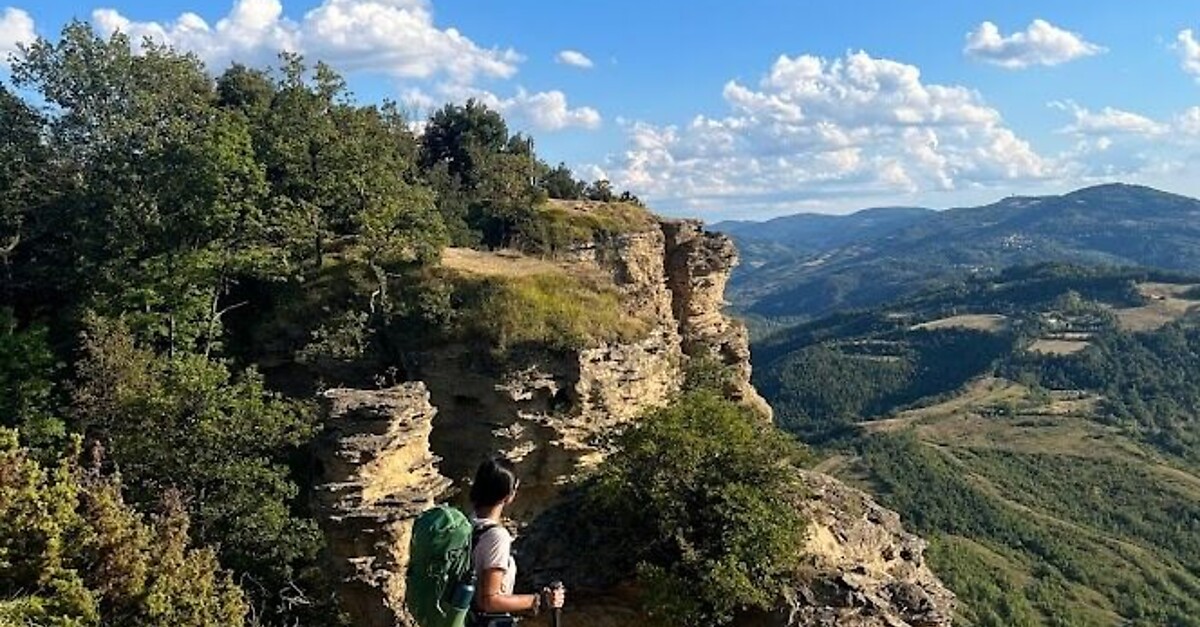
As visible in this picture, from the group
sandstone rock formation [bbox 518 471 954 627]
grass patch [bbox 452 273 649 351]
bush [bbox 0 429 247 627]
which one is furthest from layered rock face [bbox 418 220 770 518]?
bush [bbox 0 429 247 627]

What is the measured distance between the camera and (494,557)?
7.78 meters

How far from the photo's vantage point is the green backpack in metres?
7.66

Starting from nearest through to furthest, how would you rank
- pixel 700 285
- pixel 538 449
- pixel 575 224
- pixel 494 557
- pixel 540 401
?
pixel 494 557 → pixel 540 401 → pixel 538 449 → pixel 575 224 → pixel 700 285

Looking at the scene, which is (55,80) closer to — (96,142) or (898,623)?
(96,142)

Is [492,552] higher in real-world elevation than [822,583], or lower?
higher

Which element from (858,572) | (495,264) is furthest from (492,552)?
(495,264)

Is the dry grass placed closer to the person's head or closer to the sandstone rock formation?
the sandstone rock formation

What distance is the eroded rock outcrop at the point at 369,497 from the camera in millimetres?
26000

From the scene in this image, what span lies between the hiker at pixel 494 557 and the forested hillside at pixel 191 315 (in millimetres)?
14021

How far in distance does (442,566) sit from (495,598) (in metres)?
0.49

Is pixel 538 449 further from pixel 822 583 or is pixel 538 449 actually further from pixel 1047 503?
pixel 1047 503

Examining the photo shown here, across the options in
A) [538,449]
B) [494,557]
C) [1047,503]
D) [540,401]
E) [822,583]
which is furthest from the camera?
[1047,503]

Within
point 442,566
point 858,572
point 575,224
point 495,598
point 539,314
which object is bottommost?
point 858,572

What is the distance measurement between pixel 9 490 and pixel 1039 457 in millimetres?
174596
